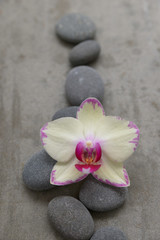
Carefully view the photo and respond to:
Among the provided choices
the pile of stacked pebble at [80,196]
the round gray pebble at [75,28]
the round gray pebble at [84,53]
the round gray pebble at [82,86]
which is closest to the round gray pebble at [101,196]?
the pile of stacked pebble at [80,196]

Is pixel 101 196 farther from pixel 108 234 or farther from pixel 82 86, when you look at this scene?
pixel 82 86

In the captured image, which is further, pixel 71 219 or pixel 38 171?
pixel 38 171

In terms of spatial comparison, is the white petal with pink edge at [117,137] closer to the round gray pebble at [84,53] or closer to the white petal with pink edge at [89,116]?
the white petal with pink edge at [89,116]

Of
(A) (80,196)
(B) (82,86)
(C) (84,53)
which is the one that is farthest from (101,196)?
(C) (84,53)

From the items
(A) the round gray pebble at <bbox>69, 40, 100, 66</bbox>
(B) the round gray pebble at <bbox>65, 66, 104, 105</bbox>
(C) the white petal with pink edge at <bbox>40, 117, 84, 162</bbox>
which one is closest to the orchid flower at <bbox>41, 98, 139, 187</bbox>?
(C) the white petal with pink edge at <bbox>40, 117, 84, 162</bbox>

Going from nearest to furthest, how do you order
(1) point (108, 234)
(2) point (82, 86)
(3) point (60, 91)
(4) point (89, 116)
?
1. (1) point (108, 234)
2. (4) point (89, 116)
3. (2) point (82, 86)
4. (3) point (60, 91)

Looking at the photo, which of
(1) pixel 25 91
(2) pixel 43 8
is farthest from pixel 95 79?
(2) pixel 43 8

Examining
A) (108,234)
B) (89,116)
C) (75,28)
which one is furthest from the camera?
(75,28)
